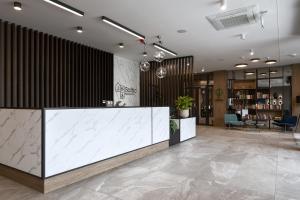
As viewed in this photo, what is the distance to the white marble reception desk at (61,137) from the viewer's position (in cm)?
330

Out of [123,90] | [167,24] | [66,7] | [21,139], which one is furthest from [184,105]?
[21,139]

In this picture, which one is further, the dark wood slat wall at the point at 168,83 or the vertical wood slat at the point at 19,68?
the dark wood slat wall at the point at 168,83

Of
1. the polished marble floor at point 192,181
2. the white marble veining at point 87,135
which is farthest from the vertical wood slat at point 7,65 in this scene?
the white marble veining at point 87,135

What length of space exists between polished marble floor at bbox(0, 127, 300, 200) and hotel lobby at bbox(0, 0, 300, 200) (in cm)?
2

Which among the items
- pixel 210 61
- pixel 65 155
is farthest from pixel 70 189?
pixel 210 61

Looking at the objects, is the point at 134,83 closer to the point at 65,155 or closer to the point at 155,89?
the point at 155,89

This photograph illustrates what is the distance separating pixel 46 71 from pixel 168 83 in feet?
17.1

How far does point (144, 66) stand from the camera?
20.8 feet

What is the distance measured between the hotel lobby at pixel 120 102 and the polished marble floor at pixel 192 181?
→ 0.06ft

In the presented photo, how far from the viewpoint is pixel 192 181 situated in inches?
147

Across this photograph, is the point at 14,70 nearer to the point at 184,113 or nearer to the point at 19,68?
the point at 19,68

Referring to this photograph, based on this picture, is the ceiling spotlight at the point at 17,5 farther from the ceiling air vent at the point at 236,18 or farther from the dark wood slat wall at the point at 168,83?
the dark wood slat wall at the point at 168,83

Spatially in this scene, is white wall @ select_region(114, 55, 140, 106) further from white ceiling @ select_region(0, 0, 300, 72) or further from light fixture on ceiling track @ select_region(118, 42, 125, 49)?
light fixture on ceiling track @ select_region(118, 42, 125, 49)

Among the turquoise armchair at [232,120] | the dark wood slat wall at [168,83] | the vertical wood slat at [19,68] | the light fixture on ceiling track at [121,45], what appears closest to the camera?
the vertical wood slat at [19,68]
